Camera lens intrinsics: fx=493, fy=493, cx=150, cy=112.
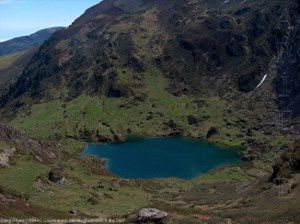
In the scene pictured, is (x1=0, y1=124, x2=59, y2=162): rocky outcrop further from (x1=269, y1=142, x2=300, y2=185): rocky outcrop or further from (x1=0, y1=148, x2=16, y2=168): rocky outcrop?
(x1=269, y1=142, x2=300, y2=185): rocky outcrop

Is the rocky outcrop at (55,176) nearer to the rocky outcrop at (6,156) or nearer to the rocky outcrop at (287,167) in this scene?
the rocky outcrop at (6,156)

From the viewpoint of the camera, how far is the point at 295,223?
160 feet

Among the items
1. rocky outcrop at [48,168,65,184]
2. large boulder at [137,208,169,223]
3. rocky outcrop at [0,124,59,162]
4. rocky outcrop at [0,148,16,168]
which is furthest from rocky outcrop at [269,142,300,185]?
rocky outcrop at [0,124,59,162]

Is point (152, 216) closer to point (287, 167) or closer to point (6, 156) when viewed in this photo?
point (287, 167)

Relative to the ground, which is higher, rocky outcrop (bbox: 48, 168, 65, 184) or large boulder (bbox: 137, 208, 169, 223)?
large boulder (bbox: 137, 208, 169, 223)

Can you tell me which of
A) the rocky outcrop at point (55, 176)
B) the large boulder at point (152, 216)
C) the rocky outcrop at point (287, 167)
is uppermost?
the large boulder at point (152, 216)

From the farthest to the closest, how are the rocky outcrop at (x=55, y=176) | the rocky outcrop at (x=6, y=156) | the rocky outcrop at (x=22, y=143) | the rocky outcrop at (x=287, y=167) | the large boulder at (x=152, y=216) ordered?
the rocky outcrop at (x=22, y=143) < the rocky outcrop at (x=6, y=156) < the rocky outcrop at (x=55, y=176) < the rocky outcrop at (x=287, y=167) < the large boulder at (x=152, y=216)

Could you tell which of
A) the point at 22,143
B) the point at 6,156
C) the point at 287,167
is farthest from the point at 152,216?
the point at 22,143

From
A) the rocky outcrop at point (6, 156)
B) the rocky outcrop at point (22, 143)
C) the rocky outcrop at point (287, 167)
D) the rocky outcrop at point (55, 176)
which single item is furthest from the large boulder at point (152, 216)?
the rocky outcrop at point (22, 143)

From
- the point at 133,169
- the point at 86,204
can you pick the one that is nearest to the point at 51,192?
the point at 86,204

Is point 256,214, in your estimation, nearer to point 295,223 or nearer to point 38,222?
point 295,223

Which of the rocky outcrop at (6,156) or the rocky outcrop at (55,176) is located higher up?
the rocky outcrop at (6,156)

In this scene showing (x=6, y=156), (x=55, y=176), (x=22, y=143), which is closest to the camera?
(x=55, y=176)

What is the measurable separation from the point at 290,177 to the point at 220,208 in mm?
14814
